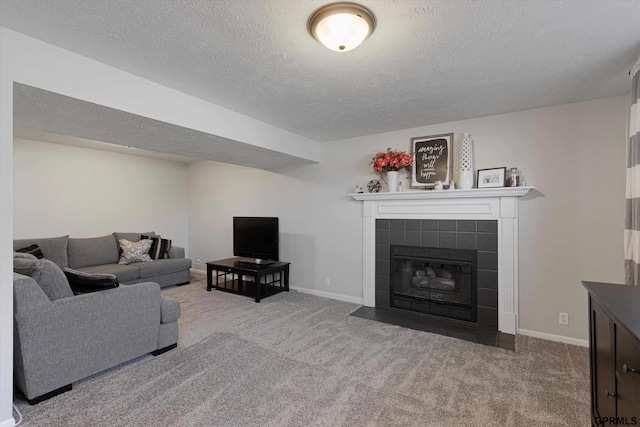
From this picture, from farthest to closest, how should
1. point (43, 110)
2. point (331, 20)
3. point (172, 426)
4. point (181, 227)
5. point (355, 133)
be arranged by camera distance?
point (181, 227), point (355, 133), point (43, 110), point (172, 426), point (331, 20)

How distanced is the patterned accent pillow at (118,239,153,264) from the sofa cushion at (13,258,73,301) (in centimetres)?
281

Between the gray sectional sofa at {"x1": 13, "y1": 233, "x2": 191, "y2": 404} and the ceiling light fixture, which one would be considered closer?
the ceiling light fixture

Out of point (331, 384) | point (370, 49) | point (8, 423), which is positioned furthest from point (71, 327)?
point (370, 49)

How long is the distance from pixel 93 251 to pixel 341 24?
513cm

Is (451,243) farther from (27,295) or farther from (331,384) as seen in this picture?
(27,295)

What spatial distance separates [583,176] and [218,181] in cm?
556

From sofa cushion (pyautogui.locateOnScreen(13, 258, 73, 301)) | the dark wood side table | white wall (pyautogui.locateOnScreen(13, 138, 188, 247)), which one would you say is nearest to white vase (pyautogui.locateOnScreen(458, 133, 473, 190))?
the dark wood side table

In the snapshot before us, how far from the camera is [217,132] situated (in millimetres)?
3000

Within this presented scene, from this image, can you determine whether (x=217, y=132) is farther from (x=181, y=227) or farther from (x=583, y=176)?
(x=181, y=227)

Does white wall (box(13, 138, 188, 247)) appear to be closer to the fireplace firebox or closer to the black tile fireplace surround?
the black tile fireplace surround

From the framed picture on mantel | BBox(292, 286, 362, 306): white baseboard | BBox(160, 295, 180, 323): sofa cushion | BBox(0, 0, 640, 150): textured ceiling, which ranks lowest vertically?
BBox(292, 286, 362, 306): white baseboard

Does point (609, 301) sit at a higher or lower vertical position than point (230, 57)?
lower

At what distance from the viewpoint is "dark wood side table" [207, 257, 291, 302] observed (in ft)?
14.5

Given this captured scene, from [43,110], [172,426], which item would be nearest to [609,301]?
[172,426]
